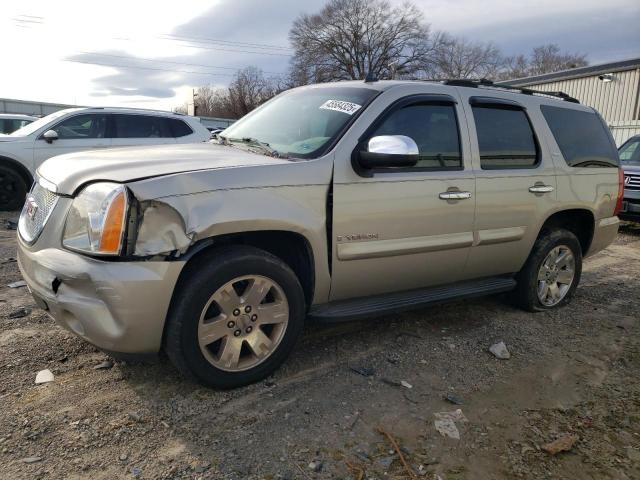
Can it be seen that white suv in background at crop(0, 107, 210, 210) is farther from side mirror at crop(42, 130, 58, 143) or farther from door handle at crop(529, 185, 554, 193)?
door handle at crop(529, 185, 554, 193)

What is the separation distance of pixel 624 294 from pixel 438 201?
10.4ft

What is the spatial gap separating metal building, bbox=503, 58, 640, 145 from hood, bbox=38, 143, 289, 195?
21.7 m

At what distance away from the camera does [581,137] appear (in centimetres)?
478

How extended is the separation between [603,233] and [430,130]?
2456 mm

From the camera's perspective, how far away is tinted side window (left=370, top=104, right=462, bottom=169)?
140 inches

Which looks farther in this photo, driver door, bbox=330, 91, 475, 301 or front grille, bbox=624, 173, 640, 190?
front grille, bbox=624, 173, 640, 190

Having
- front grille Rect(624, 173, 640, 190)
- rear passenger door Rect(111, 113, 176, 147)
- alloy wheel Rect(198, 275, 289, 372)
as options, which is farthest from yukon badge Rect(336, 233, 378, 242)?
front grille Rect(624, 173, 640, 190)

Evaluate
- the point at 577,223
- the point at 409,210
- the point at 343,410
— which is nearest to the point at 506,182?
the point at 409,210

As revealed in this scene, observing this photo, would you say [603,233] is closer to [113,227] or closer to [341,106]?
[341,106]

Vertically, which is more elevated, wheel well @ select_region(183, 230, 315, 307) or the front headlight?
the front headlight

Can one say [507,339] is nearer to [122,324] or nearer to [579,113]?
[579,113]

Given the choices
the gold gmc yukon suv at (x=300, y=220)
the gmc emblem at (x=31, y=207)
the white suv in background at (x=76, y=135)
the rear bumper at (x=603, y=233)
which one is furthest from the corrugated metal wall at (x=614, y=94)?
the gmc emblem at (x=31, y=207)

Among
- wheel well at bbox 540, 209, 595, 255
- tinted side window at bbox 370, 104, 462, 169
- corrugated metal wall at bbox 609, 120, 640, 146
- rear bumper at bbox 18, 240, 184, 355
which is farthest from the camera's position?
corrugated metal wall at bbox 609, 120, 640, 146

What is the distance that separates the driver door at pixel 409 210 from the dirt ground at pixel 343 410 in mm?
546
